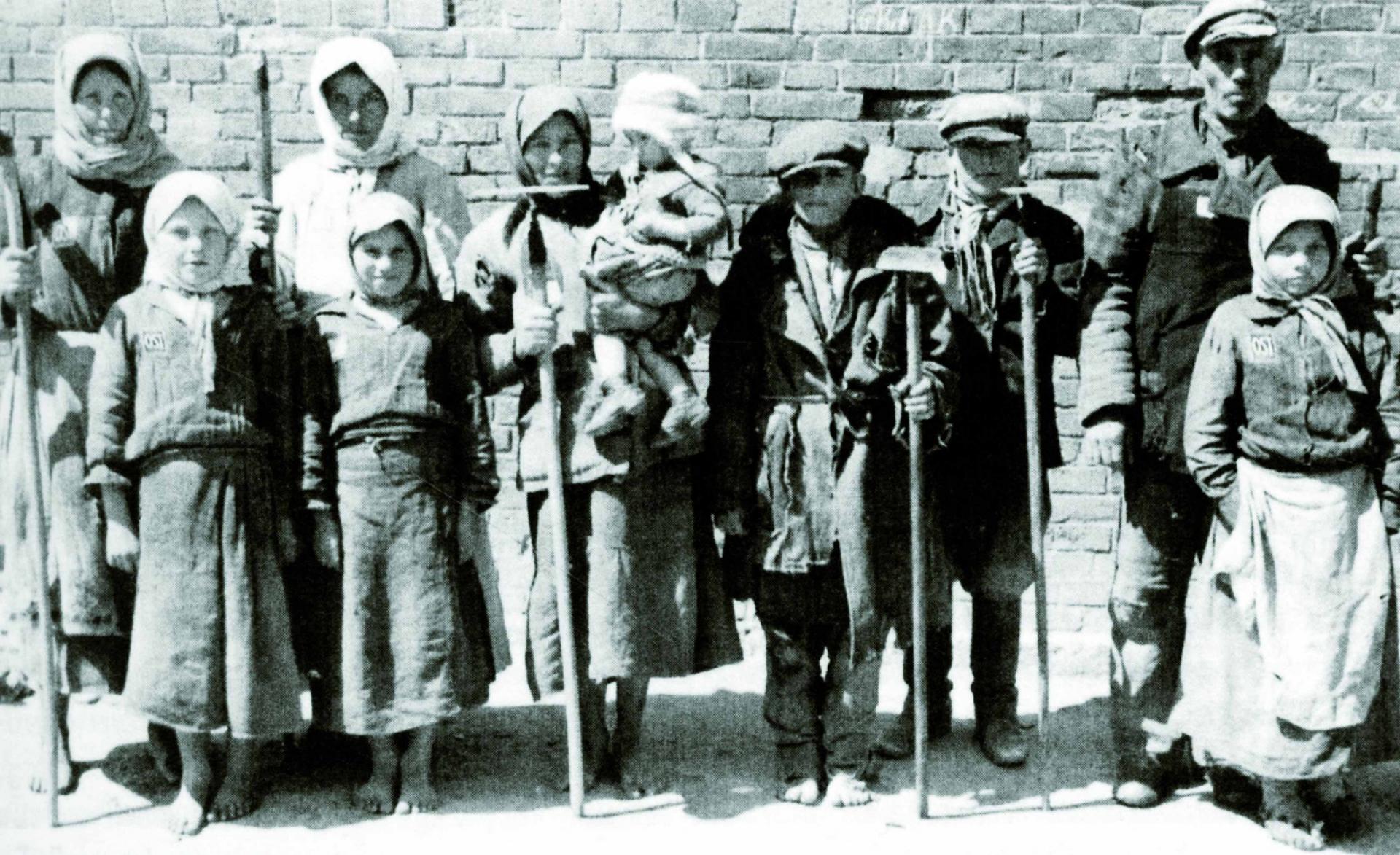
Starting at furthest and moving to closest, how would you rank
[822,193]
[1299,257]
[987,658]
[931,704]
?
[931,704] < [987,658] < [822,193] < [1299,257]

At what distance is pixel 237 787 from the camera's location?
432cm

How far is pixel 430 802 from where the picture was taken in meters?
4.37

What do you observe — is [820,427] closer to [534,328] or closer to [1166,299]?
[534,328]

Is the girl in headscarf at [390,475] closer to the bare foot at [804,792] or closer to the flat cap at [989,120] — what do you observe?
the bare foot at [804,792]

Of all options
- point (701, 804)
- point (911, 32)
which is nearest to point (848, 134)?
point (911, 32)

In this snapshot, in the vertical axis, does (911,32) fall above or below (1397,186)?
above

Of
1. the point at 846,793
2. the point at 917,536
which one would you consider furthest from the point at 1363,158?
the point at 846,793

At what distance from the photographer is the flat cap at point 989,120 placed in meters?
4.34

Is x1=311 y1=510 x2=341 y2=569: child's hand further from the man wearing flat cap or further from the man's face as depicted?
the man's face

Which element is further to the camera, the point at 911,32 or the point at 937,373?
the point at 911,32

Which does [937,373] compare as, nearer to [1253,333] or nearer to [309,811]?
[1253,333]

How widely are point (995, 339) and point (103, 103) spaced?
9.21ft

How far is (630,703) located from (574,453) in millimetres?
808

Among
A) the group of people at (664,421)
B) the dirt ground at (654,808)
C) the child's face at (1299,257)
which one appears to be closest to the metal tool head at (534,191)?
the group of people at (664,421)
